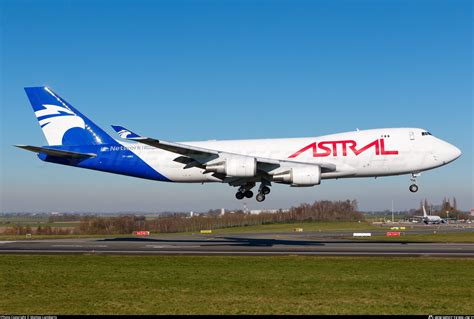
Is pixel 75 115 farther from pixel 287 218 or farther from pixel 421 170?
pixel 287 218

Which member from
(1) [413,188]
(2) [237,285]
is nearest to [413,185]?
(1) [413,188]

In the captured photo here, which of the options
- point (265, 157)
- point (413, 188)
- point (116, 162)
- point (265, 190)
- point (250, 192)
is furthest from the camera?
point (250, 192)

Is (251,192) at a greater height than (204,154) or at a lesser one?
lesser

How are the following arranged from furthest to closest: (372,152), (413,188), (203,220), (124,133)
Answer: (203,220), (124,133), (413,188), (372,152)

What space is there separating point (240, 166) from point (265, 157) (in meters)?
3.53

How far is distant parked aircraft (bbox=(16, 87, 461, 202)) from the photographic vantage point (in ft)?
155

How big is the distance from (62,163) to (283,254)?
934 inches

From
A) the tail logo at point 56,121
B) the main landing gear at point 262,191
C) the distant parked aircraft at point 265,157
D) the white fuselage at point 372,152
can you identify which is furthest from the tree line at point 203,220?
the white fuselage at point 372,152

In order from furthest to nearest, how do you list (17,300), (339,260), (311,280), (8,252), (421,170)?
(421,170)
(8,252)
(339,260)
(311,280)
(17,300)

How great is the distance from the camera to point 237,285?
83.8 feet

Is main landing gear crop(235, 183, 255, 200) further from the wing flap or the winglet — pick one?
the winglet

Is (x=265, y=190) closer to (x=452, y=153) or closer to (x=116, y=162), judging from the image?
(x=116, y=162)

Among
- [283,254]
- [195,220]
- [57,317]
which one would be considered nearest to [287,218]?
[195,220]

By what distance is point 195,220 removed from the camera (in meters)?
132
